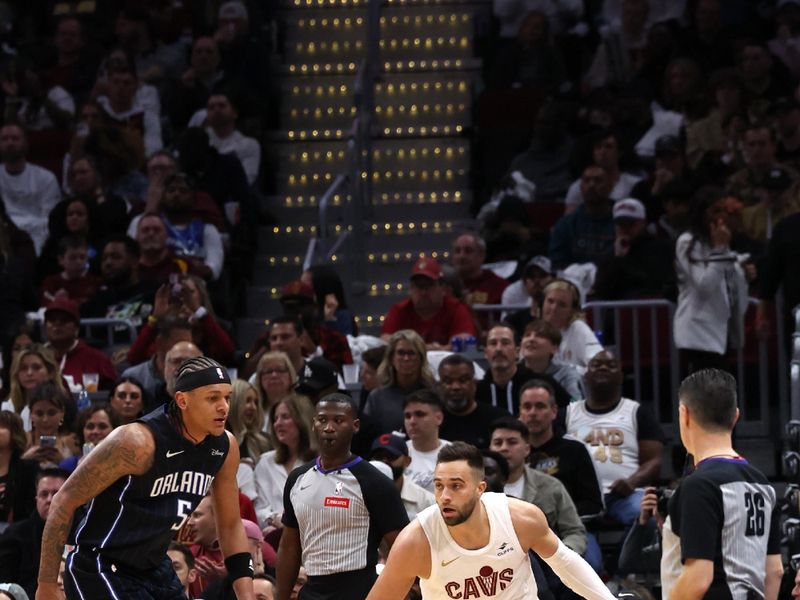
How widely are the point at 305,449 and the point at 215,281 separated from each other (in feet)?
13.6

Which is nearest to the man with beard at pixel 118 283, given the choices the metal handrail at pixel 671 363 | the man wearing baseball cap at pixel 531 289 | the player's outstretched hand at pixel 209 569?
the man wearing baseball cap at pixel 531 289

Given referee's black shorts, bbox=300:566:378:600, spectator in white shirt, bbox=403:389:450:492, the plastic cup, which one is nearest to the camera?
referee's black shorts, bbox=300:566:378:600

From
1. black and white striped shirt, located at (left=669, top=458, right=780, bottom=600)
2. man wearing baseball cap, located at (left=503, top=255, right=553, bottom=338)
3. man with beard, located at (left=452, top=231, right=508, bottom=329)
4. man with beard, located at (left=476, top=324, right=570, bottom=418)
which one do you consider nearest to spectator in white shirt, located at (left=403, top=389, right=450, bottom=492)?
man with beard, located at (left=476, top=324, right=570, bottom=418)

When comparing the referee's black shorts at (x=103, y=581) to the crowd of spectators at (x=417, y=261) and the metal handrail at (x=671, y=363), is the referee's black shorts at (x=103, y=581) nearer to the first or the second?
the crowd of spectators at (x=417, y=261)

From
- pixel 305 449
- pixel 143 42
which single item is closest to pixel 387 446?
pixel 305 449

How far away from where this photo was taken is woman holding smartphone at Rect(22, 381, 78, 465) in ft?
38.7

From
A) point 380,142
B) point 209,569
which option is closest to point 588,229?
point 380,142

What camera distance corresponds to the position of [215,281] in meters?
15.3

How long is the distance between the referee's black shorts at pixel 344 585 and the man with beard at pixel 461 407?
2.48 metres

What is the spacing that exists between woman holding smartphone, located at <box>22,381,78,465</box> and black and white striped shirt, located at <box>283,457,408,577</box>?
2915 millimetres

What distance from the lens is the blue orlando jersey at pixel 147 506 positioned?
25.7 ft

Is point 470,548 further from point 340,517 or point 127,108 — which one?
point 127,108

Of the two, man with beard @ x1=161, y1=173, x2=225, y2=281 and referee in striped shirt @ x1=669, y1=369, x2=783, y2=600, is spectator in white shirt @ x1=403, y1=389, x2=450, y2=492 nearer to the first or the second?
referee in striped shirt @ x1=669, y1=369, x2=783, y2=600

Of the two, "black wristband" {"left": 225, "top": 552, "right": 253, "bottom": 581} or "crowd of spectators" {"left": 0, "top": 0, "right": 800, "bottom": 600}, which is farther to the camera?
"crowd of spectators" {"left": 0, "top": 0, "right": 800, "bottom": 600}
